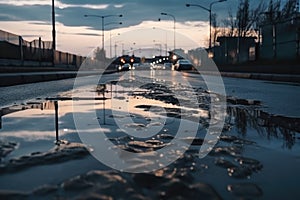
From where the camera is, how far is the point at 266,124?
6.81 metres

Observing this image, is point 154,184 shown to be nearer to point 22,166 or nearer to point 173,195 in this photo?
point 173,195

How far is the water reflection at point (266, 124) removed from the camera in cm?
576

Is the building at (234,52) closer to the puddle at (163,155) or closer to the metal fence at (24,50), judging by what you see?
the metal fence at (24,50)

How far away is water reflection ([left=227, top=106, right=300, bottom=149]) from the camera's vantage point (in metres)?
5.76

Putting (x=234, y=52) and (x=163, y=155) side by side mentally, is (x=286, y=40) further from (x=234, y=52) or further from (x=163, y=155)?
(x=163, y=155)

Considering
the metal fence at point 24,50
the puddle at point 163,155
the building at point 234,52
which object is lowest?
the puddle at point 163,155

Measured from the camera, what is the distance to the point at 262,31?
58.6m

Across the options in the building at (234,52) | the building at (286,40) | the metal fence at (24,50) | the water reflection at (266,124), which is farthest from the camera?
the building at (234,52)

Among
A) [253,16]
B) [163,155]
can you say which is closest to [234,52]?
[253,16]

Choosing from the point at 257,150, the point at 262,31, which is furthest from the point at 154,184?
the point at 262,31

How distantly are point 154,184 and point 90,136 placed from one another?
2.29m

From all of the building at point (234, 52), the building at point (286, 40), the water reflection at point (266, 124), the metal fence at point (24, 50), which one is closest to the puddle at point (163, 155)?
the water reflection at point (266, 124)

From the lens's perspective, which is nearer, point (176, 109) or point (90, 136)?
point (90, 136)

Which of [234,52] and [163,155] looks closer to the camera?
[163,155]
